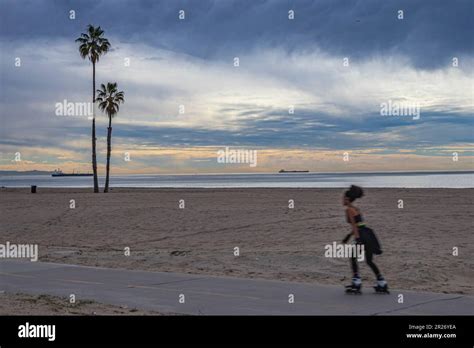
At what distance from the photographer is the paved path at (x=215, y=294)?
884 centimetres

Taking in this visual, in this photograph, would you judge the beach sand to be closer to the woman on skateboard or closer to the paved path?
the paved path

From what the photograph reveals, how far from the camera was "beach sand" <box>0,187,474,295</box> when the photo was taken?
42.7 feet

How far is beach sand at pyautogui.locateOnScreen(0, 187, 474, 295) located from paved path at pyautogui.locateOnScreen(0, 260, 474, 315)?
4.10 ft

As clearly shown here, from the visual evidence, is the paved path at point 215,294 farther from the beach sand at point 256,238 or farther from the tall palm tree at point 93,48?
the tall palm tree at point 93,48

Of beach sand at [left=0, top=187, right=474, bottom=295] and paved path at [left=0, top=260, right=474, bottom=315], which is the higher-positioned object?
beach sand at [left=0, top=187, right=474, bottom=295]

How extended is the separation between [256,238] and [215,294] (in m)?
9.59

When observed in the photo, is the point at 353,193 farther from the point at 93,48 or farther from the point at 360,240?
the point at 93,48

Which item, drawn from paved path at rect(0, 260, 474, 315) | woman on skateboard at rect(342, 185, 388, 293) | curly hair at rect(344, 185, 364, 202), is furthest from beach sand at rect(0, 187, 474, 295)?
curly hair at rect(344, 185, 364, 202)

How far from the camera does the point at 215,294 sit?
10125 millimetres

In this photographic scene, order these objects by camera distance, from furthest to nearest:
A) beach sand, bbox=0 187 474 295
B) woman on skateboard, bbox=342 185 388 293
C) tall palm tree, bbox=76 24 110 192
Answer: tall palm tree, bbox=76 24 110 192 → beach sand, bbox=0 187 474 295 → woman on skateboard, bbox=342 185 388 293

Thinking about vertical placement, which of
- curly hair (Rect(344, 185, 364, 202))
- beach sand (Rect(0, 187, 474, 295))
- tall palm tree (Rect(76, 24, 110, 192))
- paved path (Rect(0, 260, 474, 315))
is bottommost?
paved path (Rect(0, 260, 474, 315))
